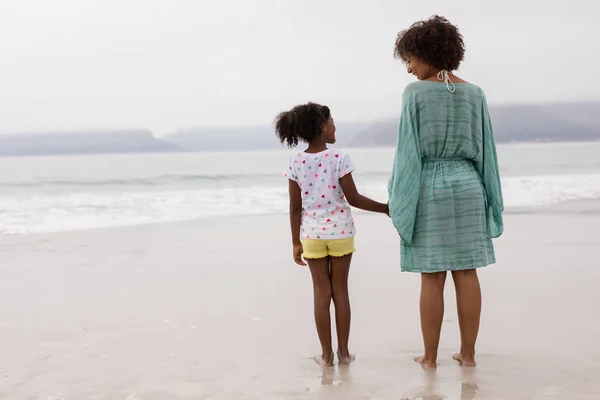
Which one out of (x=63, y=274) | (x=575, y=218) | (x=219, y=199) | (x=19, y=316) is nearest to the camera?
(x=19, y=316)

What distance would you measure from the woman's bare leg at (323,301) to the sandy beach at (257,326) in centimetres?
8

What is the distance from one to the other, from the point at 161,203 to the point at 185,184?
4352mm

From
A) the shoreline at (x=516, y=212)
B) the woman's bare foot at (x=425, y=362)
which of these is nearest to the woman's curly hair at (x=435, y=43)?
the woman's bare foot at (x=425, y=362)

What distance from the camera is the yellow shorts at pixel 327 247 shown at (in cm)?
290

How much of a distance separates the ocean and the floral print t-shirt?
218 inches

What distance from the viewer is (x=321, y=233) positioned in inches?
114

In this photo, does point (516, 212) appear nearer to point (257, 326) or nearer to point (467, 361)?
point (257, 326)

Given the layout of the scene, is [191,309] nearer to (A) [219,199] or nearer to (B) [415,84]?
(B) [415,84]

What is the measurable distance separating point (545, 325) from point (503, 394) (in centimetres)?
107

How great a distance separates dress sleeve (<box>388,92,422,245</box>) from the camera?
2736 millimetres

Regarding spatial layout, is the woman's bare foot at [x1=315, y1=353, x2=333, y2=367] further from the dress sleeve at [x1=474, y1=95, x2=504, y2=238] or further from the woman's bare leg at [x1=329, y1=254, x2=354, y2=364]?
the dress sleeve at [x1=474, y1=95, x2=504, y2=238]

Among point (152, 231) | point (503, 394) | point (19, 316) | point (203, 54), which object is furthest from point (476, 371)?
point (203, 54)

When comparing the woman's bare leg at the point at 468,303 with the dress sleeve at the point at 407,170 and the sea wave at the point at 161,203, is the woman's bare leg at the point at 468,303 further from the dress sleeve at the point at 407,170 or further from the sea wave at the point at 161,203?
the sea wave at the point at 161,203

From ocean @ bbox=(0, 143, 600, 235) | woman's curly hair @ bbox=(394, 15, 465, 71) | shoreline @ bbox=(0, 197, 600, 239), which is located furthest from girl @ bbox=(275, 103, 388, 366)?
ocean @ bbox=(0, 143, 600, 235)
